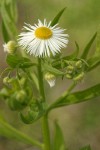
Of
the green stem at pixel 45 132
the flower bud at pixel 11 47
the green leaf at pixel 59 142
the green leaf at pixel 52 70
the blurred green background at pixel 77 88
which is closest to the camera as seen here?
the green leaf at pixel 52 70

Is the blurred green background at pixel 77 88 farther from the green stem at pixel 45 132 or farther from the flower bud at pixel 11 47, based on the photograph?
the flower bud at pixel 11 47

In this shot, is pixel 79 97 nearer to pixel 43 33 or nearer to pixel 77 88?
pixel 43 33

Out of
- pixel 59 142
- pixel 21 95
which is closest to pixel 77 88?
pixel 59 142

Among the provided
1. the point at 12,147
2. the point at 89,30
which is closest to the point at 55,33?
the point at 12,147

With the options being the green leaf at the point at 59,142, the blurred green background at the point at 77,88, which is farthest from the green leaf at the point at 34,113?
the blurred green background at the point at 77,88

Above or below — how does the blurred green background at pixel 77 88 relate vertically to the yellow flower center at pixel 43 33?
below

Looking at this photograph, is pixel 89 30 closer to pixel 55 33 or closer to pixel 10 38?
pixel 10 38
